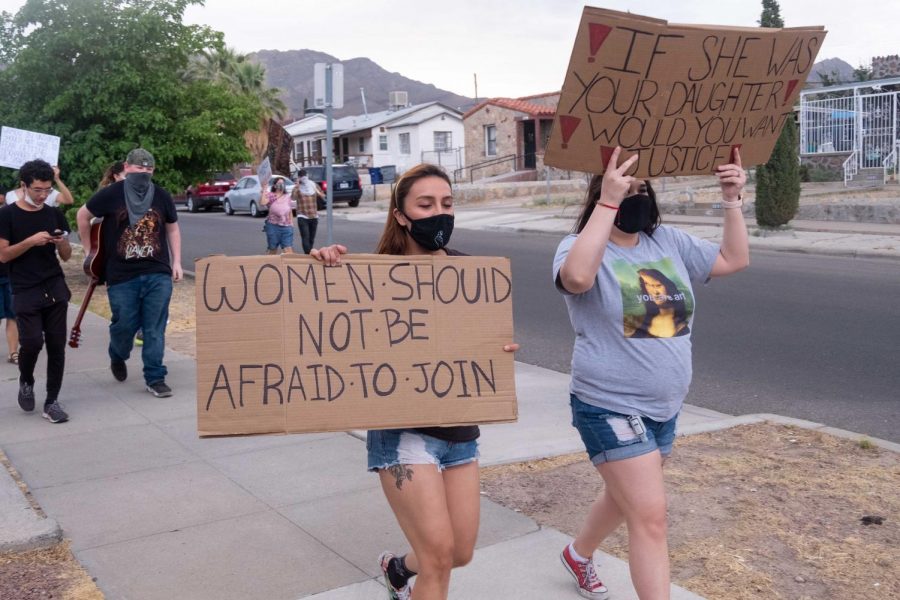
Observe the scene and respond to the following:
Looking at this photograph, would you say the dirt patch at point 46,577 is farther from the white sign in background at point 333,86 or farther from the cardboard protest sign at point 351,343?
the white sign in background at point 333,86

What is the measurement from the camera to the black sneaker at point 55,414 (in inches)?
268

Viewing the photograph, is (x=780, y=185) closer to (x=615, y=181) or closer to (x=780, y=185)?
(x=780, y=185)

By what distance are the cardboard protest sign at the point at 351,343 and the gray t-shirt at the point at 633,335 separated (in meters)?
0.27

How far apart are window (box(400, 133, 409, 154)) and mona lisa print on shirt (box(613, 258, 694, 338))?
5341 centimetres

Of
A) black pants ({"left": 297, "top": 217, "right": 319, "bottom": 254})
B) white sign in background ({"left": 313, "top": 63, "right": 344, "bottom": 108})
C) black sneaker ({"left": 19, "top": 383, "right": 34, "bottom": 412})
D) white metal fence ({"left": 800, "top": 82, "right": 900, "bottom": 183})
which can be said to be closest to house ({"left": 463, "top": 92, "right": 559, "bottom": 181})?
white metal fence ({"left": 800, "top": 82, "right": 900, "bottom": 183})

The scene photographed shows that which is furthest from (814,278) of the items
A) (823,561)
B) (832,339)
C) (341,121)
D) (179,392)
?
(341,121)

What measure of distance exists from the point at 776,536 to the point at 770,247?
14.7 metres

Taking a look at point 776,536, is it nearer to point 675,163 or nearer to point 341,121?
point 675,163

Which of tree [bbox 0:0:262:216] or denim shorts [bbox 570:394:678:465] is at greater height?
tree [bbox 0:0:262:216]

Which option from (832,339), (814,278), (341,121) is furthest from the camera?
(341,121)

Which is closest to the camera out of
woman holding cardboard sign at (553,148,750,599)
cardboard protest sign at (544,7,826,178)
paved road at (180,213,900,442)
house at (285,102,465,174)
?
cardboard protest sign at (544,7,826,178)

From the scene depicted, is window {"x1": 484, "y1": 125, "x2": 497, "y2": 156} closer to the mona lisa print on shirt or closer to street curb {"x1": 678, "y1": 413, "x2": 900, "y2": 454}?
street curb {"x1": 678, "y1": 413, "x2": 900, "y2": 454}

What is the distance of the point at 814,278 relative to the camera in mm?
13664

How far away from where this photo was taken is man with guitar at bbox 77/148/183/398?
24.0 feet
